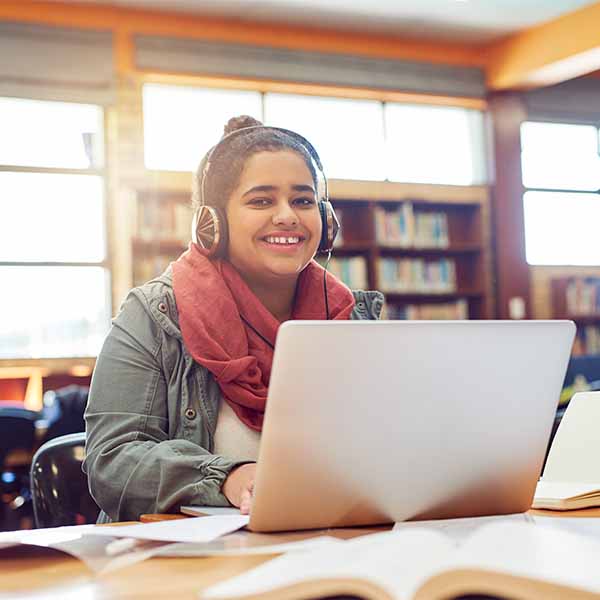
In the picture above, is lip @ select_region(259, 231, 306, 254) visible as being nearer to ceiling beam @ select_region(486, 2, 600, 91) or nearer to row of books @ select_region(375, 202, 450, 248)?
row of books @ select_region(375, 202, 450, 248)

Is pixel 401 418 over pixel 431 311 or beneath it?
beneath

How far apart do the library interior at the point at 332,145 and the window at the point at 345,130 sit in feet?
0.05

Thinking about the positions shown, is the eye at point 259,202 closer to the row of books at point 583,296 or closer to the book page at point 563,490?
the book page at point 563,490

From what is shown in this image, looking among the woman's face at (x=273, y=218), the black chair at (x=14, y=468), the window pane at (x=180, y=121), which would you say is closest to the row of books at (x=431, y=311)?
the window pane at (x=180, y=121)

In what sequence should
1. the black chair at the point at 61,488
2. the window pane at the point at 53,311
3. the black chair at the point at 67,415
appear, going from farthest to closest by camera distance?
the window pane at the point at 53,311 < the black chair at the point at 67,415 < the black chair at the point at 61,488

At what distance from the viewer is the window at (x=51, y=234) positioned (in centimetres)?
631

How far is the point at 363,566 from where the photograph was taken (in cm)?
64

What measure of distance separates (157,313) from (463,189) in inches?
248

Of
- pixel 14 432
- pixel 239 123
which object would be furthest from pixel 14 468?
pixel 239 123

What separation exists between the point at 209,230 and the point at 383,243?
557 centimetres

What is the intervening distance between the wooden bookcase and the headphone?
4651 millimetres

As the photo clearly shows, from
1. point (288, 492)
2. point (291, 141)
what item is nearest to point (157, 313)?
point (291, 141)

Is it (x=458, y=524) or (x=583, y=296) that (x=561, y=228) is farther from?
(x=458, y=524)

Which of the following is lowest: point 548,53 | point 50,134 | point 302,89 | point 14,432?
point 14,432
